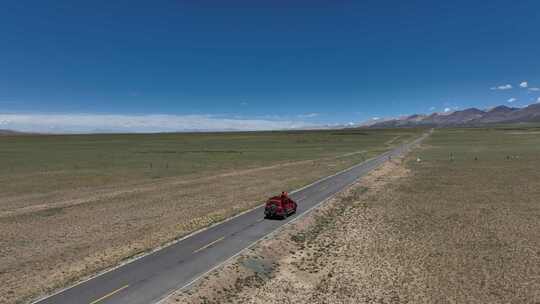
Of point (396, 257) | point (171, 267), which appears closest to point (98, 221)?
point (171, 267)

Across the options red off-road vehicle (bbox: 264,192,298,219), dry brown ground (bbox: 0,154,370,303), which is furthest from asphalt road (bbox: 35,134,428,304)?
dry brown ground (bbox: 0,154,370,303)

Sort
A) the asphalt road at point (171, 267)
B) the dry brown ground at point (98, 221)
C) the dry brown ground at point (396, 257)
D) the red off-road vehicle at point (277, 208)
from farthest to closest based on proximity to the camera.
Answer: the red off-road vehicle at point (277, 208) < the dry brown ground at point (98, 221) < the dry brown ground at point (396, 257) < the asphalt road at point (171, 267)

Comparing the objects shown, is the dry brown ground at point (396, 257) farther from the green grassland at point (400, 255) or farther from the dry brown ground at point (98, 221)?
the dry brown ground at point (98, 221)

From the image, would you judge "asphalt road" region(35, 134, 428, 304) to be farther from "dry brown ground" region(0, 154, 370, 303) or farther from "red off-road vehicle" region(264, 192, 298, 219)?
"dry brown ground" region(0, 154, 370, 303)

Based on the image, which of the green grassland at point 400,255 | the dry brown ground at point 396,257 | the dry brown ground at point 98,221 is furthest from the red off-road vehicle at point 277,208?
the dry brown ground at point 98,221

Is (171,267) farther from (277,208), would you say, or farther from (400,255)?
(400,255)

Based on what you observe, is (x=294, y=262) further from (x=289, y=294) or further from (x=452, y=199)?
(x=452, y=199)
